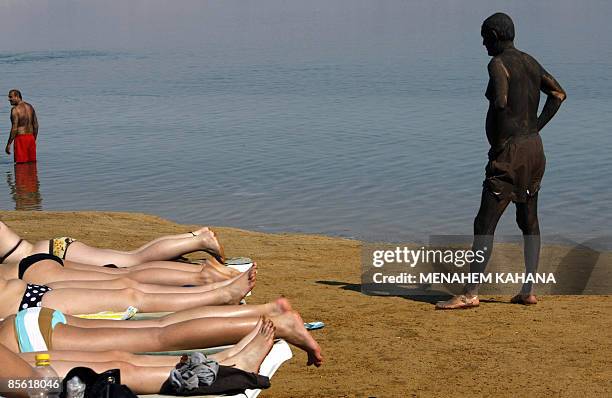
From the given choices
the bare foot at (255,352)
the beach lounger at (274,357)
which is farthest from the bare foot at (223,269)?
the bare foot at (255,352)

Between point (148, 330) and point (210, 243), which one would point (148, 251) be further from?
point (148, 330)

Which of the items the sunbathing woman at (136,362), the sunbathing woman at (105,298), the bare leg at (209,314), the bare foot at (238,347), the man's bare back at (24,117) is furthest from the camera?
the man's bare back at (24,117)

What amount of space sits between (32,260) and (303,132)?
17.7m

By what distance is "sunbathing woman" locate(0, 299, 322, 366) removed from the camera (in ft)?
17.5

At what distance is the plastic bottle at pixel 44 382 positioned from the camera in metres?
4.71

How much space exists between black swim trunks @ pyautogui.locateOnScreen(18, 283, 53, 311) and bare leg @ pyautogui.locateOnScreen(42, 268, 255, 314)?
0.17 feet

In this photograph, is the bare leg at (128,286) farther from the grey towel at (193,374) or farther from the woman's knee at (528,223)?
the woman's knee at (528,223)

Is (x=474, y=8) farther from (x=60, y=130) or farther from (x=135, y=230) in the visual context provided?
(x=135, y=230)

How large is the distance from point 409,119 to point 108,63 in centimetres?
2399

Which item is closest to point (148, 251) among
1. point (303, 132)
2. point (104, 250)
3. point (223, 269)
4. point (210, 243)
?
point (104, 250)

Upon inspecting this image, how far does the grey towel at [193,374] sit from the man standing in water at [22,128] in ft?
47.9

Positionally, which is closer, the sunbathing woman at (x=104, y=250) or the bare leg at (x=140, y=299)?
the bare leg at (x=140, y=299)

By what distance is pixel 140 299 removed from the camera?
6.73 meters

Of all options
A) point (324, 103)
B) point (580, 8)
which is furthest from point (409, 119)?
point (580, 8)
